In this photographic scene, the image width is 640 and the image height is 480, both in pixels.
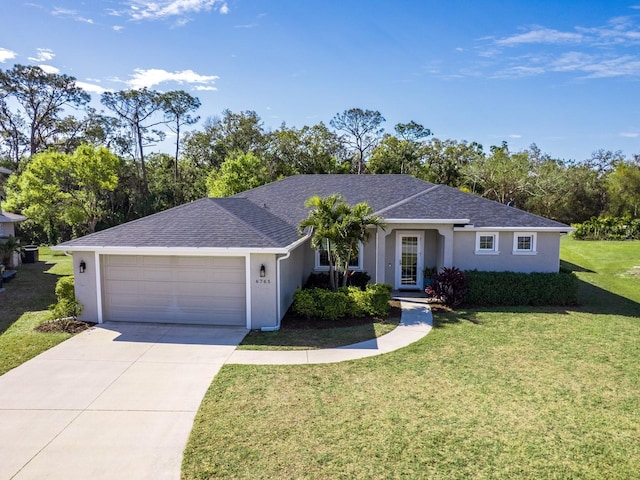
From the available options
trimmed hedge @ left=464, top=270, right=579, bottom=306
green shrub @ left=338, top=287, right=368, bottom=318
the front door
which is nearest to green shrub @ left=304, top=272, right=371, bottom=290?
the front door

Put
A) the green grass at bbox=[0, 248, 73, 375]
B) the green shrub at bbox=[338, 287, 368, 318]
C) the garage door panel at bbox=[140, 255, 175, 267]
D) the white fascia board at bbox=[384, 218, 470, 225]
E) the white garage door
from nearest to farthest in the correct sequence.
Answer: the green grass at bbox=[0, 248, 73, 375] → the white garage door → the garage door panel at bbox=[140, 255, 175, 267] → the green shrub at bbox=[338, 287, 368, 318] → the white fascia board at bbox=[384, 218, 470, 225]

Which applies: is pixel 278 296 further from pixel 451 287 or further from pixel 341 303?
pixel 451 287

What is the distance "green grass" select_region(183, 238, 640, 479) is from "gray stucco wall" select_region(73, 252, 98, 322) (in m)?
5.51

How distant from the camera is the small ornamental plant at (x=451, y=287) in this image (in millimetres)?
13562

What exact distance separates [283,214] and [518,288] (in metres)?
9.01

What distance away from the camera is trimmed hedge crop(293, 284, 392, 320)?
1196 cm

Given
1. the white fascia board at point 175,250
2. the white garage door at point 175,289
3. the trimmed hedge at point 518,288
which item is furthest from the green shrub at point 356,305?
the trimmed hedge at point 518,288

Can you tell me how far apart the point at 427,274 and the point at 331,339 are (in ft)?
21.8

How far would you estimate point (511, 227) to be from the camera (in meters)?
14.7

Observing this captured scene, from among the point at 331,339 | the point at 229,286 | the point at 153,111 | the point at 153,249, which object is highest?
the point at 153,111

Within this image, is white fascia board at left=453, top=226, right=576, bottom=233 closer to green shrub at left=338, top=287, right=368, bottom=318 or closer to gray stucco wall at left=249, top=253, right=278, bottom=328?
green shrub at left=338, top=287, right=368, bottom=318

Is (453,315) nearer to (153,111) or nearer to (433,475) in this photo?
(433,475)

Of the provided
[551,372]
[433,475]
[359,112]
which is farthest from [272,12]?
[359,112]

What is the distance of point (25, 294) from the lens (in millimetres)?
15281
